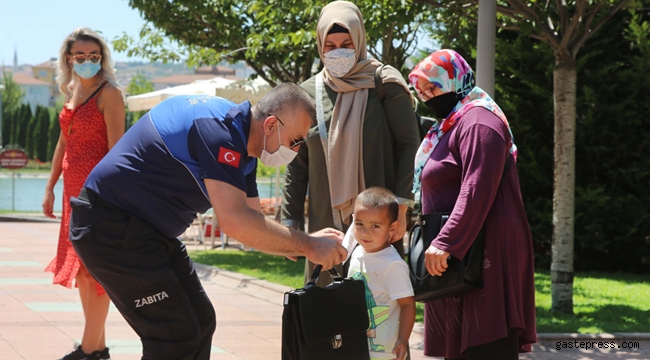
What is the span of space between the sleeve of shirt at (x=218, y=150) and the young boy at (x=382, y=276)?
2.92ft

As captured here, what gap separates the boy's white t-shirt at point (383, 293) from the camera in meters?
3.99

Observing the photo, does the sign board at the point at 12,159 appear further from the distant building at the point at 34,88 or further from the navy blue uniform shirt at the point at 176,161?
the distant building at the point at 34,88

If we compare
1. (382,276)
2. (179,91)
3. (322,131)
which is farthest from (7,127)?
(382,276)

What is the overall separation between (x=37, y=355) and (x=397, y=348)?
120 inches

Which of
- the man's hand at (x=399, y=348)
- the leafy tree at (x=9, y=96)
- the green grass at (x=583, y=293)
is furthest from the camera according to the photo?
the leafy tree at (x=9, y=96)

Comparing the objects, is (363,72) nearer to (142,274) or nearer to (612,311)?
(142,274)

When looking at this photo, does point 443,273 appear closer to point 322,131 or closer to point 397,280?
point 397,280

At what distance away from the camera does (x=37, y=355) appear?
5902mm

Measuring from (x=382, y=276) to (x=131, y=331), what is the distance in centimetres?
352

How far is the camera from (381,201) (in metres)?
4.11

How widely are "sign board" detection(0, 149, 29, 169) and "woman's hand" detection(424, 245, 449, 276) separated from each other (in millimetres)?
22628

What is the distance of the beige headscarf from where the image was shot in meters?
4.67

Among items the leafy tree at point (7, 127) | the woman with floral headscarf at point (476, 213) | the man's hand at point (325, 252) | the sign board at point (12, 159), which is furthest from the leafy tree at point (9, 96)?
the man's hand at point (325, 252)

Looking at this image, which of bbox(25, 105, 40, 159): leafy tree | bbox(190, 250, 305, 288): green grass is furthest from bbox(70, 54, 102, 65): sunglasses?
bbox(25, 105, 40, 159): leafy tree
